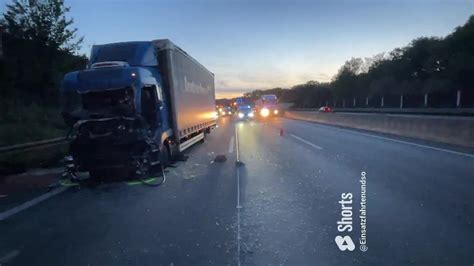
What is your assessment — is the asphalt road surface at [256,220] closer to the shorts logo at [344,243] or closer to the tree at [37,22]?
the shorts logo at [344,243]

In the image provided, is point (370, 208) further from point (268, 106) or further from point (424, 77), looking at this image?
point (424, 77)

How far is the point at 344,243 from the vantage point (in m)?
5.50

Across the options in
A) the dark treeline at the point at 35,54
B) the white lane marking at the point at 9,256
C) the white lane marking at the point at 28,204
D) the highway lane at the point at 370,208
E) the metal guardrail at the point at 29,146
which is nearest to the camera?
the highway lane at the point at 370,208

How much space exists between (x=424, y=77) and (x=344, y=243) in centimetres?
7843

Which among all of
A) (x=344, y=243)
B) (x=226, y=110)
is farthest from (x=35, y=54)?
(x=226, y=110)

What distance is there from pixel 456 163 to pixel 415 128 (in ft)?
29.5

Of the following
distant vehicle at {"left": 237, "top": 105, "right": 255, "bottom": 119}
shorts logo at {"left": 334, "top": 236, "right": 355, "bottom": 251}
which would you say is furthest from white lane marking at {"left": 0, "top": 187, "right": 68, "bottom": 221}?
distant vehicle at {"left": 237, "top": 105, "right": 255, "bottom": 119}

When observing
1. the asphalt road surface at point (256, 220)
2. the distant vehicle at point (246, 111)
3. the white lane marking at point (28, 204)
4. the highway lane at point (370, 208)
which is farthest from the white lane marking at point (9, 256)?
the distant vehicle at point (246, 111)

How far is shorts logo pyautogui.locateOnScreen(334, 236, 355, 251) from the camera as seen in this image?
5346mm

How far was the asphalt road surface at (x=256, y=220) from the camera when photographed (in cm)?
521

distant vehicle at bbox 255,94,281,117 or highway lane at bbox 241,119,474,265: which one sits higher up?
highway lane at bbox 241,119,474,265

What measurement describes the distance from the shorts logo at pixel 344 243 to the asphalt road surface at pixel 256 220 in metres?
0.07

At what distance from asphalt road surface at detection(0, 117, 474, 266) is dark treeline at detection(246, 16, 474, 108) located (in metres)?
39.9

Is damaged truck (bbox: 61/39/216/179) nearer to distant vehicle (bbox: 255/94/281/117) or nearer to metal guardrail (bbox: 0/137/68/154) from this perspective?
metal guardrail (bbox: 0/137/68/154)
